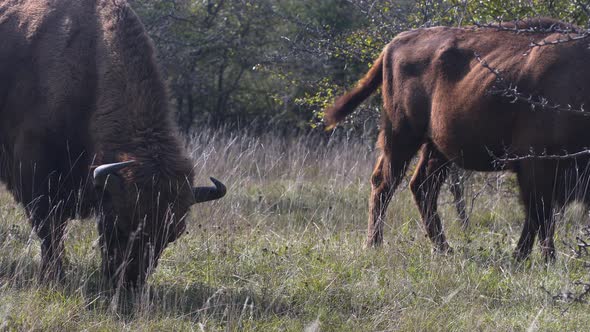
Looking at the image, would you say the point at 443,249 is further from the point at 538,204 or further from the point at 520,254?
the point at 538,204

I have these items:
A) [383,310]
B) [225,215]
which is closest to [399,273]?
[383,310]

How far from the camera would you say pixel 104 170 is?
5.00m

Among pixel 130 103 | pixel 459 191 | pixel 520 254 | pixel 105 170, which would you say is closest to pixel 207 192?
pixel 105 170

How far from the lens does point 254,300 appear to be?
5.09 m

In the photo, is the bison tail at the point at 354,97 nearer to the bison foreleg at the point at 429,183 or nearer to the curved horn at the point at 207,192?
the bison foreleg at the point at 429,183

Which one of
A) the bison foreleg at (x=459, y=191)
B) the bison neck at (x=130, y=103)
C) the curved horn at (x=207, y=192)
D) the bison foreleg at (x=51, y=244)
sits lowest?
the bison foreleg at (x=459, y=191)

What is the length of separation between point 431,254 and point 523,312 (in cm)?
100

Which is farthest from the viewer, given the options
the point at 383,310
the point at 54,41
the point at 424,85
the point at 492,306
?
the point at 424,85

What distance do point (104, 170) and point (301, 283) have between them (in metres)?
1.45

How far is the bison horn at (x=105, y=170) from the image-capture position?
500 centimetres

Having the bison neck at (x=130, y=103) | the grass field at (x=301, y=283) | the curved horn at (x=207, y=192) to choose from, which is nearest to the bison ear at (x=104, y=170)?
the bison neck at (x=130, y=103)

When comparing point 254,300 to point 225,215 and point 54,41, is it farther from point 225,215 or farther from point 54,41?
point 54,41

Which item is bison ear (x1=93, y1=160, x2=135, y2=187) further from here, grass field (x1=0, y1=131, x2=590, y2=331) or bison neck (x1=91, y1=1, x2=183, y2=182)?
grass field (x1=0, y1=131, x2=590, y2=331)

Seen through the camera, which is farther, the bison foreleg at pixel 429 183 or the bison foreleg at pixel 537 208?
the bison foreleg at pixel 429 183
